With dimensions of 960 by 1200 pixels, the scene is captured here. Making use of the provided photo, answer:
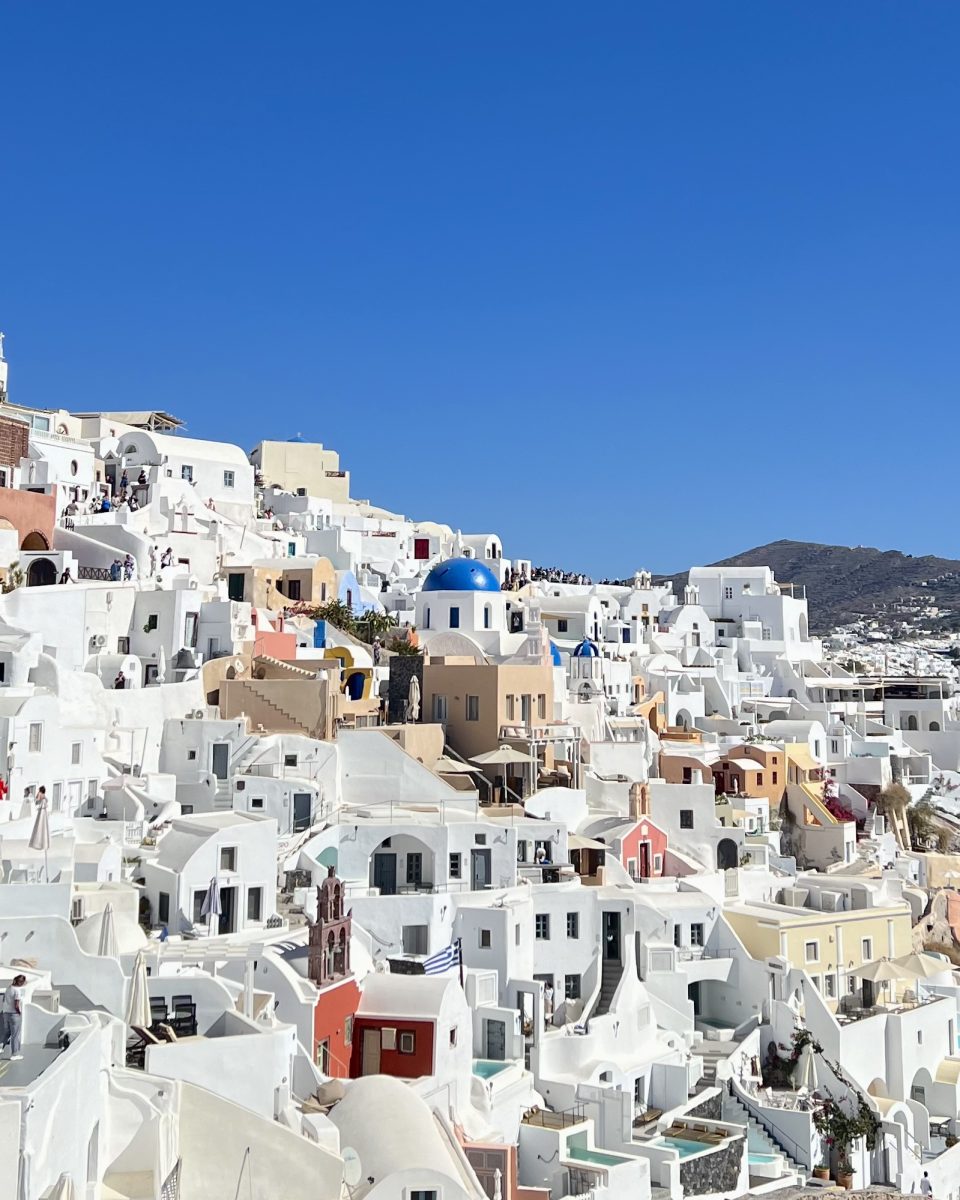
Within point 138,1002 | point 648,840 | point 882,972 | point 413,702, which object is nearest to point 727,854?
point 648,840

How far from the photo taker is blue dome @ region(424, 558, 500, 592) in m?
48.2

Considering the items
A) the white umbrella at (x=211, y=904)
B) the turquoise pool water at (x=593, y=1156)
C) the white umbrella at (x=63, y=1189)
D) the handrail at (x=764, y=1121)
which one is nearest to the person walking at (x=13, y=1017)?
the white umbrella at (x=63, y=1189)

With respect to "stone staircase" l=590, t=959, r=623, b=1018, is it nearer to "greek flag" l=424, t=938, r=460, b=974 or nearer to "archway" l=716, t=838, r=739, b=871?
"greek flag" l=424, t=938, r=460, b=974

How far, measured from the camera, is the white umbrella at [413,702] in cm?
3750

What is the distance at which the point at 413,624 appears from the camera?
163 feet

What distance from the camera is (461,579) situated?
48.3 metres

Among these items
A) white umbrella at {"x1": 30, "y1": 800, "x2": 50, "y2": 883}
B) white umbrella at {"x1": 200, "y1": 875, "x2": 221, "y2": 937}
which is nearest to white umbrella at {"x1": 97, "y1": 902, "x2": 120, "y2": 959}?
white umbrella at {"x1": 30, "y1": 800, "x2": 50, "y2": 883}

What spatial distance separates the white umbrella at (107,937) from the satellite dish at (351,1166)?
4.70 meters

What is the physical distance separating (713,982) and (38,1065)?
21332 millimetres

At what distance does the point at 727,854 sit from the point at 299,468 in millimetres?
42796

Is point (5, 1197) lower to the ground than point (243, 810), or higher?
lower

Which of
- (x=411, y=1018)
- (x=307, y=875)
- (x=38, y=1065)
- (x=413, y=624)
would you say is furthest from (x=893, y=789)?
(x=38, y=1065)

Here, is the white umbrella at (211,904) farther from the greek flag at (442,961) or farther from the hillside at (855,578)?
the hillside at (855,578)

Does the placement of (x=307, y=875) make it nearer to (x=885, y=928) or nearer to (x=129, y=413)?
(x=885, y=928)
